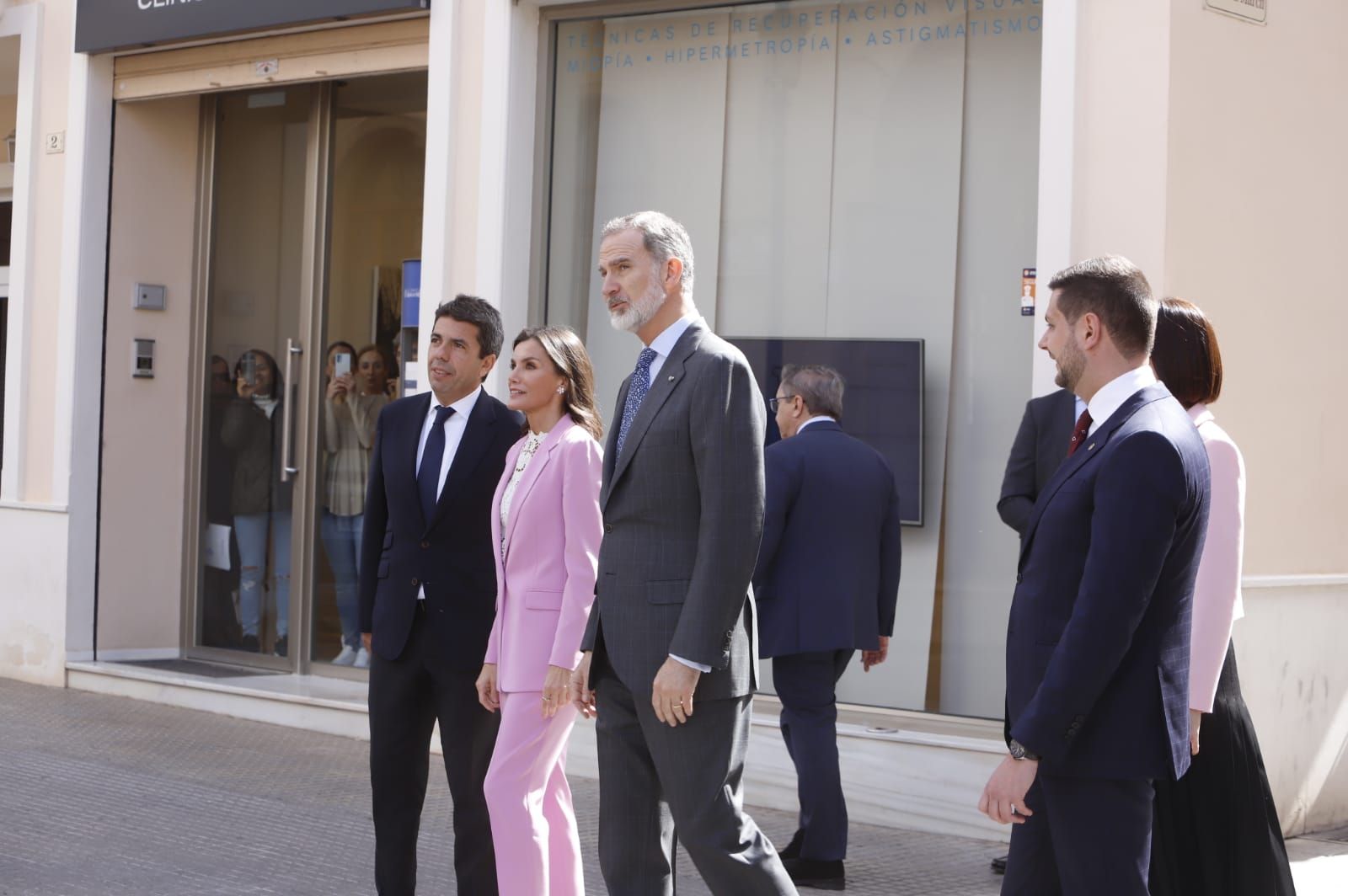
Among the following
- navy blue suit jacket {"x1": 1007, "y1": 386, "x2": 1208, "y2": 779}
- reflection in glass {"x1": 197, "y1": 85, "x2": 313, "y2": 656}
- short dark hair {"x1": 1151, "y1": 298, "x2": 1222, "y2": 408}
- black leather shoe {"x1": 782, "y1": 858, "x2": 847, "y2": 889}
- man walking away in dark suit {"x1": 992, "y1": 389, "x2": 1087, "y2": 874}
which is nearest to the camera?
navy blue suit jacket {"x1": 1007, "y1": 386, "x2": 1208, "y2": 779}

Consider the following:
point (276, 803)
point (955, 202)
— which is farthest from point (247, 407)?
point (955, 202)

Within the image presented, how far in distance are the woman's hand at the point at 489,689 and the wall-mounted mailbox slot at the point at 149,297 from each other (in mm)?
6588

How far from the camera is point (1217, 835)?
3.67 metres

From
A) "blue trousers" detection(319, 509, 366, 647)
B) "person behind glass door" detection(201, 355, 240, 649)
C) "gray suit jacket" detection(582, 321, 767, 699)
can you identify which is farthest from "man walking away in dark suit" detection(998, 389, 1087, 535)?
"person behind glass door" detection(201, 355, 240, 649)

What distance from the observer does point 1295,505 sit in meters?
6.93

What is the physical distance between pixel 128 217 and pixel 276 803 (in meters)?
4.69

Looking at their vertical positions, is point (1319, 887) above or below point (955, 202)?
below

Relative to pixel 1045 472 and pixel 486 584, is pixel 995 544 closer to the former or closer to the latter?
pixel 1045 472

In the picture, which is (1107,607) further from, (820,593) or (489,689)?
(820,593)

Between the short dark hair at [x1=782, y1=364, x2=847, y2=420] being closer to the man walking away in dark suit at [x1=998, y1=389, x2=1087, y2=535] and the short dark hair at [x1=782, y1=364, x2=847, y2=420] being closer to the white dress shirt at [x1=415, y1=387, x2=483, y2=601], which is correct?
the man walking away in dark suit at [x1=998, y1=389, x2=1087, y2=535]

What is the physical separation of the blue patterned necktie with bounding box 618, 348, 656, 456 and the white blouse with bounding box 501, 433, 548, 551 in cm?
66

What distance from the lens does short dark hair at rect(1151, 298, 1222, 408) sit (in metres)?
4.00

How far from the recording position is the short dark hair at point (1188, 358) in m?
4.00

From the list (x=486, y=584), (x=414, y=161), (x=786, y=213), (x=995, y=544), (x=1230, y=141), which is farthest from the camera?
(x=414, y=161)
